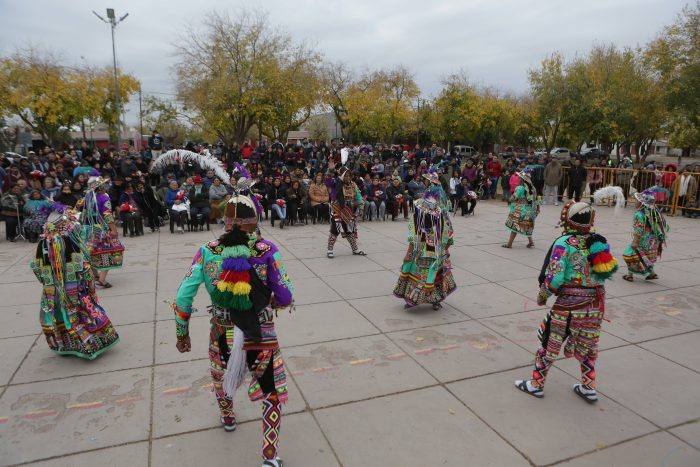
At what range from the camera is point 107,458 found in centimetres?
319

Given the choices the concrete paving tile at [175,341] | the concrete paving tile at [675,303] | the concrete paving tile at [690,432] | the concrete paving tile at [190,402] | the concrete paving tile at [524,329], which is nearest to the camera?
the concrete paving tile at [690,432]

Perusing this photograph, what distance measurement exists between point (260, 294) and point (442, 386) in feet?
6.84

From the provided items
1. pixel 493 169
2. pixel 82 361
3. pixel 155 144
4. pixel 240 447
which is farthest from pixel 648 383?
pixel 155 144

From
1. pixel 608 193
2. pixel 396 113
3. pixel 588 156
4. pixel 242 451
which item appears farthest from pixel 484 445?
pixel 396 113

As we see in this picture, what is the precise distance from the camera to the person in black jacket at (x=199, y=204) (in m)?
11.6

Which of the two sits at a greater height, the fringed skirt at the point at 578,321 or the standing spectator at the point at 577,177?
the standing spectator at the point at 577,177

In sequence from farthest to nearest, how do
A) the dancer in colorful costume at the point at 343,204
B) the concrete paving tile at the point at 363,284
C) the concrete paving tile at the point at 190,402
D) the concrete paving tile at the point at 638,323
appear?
the dancer in colorful costume at the point at 343,204, the concrete paving tile at the point at 363,284, the concrete paving tile at the point at 638,323, the concrete paving tile at the point at 190,402

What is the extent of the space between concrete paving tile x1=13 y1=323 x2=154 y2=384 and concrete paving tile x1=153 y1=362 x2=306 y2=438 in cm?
42

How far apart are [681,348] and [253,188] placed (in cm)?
1006

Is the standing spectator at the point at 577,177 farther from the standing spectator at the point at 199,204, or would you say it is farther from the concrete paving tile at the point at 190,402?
the concrete paving tile at the point at 190,402

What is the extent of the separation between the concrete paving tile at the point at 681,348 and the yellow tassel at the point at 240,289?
4.41 metres

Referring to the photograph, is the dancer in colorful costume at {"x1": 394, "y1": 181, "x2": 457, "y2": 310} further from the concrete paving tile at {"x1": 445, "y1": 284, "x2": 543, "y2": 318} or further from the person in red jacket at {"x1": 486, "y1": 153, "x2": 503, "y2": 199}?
the person in red jacket at {"x1": 486, "y1": 153, "x2": 503, "y2": 199}

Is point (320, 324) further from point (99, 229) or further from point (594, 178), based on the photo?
point (594, 178)

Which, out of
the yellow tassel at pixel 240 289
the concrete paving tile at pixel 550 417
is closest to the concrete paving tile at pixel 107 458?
the yellow tassel at pixel 240 289
